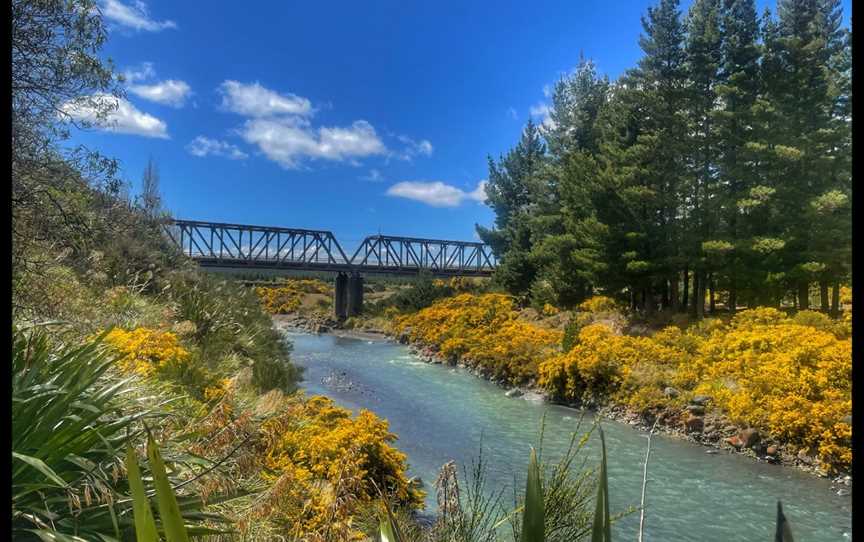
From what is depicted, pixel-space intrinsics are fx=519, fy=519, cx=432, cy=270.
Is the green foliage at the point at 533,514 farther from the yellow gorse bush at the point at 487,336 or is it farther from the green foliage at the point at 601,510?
the yellow gorse bush at the point at 487,336

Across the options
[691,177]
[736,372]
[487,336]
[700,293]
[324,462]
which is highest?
[691,177]

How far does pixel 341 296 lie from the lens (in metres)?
34.6

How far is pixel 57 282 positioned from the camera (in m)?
5.56

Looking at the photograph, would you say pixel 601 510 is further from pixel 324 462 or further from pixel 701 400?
pixel 701 400

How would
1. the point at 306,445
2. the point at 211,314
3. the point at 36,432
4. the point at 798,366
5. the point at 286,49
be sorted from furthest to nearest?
the point at 211,314
the point at 798,366
the point at 306,445
the point at 286,49
the point at 36,432

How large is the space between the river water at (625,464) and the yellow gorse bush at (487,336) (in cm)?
98

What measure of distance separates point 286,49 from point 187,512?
2549mm

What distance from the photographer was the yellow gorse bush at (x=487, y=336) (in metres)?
13.7

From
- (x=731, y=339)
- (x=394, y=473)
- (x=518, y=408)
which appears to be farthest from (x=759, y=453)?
(x=394, y=473)

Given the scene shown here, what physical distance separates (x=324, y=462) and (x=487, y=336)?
12.2m

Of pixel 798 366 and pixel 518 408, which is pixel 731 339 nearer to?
pixel 798 366

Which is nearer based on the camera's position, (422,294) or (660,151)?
(660,151)

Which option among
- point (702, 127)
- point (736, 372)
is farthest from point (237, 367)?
point (702, 127)

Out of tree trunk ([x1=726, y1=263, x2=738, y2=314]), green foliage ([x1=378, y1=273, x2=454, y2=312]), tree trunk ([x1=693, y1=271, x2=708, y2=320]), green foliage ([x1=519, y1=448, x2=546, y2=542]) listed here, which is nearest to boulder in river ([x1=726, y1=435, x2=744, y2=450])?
tree trunk ([x1=726, y1=263, x2=738, y2=314])
